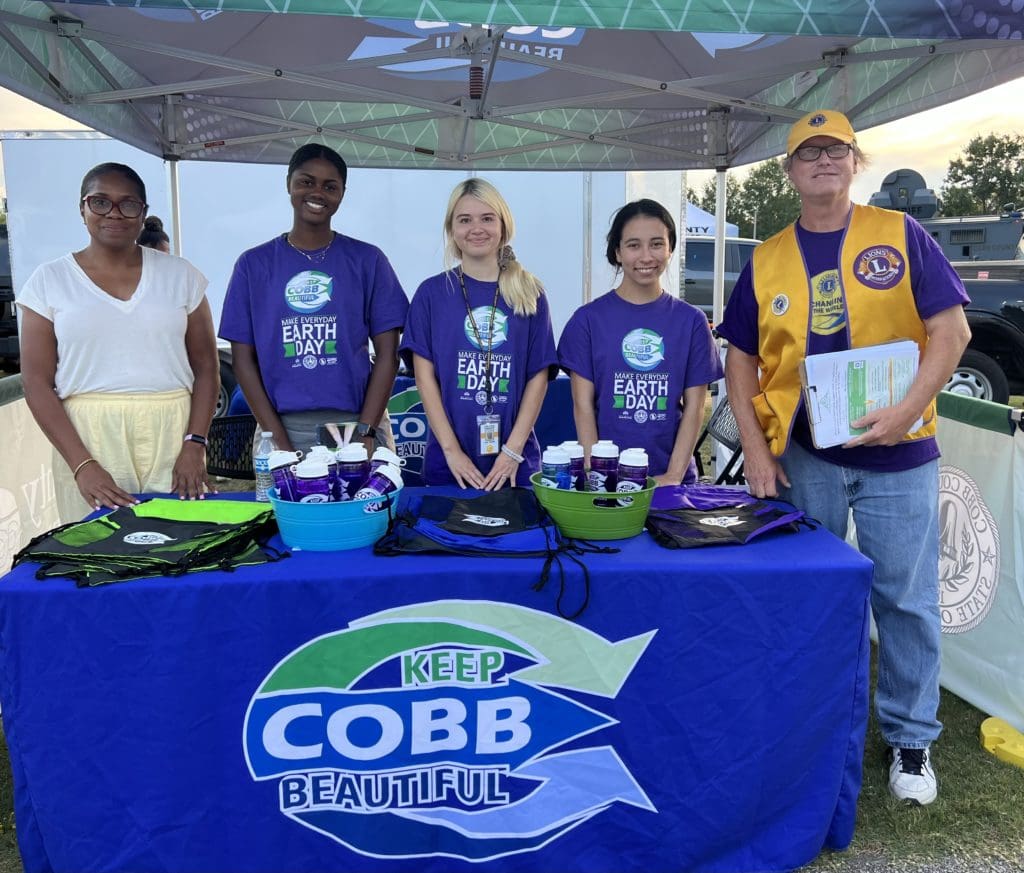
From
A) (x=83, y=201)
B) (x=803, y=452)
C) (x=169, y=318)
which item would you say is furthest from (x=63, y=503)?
(x=803, y=452)

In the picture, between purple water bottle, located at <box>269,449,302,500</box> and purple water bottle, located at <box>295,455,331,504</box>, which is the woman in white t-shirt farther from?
purple water bottle, located at <box>295,455,331,504</box>

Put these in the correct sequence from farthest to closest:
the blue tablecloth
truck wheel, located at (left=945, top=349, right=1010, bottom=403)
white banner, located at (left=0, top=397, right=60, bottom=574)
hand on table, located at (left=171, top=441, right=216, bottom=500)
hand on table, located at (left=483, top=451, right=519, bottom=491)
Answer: truck wheel, located at (left=945, top=349, right=1010, bottom=403), white banner, located at (left=0, top=397, right=60, bottom=574), hand on table, located at (left=483, top=451, right=519, bottom=491), hand on table, located at (left=171, top=441, right=216, bottom=500), the blue tablecloth

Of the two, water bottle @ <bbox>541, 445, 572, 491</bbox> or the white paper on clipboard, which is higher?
the white paper on clipboard

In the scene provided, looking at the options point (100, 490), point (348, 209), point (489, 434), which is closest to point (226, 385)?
point (348, 209)

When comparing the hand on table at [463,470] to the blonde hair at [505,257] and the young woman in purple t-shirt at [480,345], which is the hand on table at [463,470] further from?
the blonde hair at [505,257]

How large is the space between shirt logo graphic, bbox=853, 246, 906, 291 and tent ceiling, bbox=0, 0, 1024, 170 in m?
0.50

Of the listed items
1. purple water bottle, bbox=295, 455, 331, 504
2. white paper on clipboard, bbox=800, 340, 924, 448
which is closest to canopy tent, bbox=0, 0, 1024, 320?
white paper on clipboard, bbox=800, 340, 924, 448

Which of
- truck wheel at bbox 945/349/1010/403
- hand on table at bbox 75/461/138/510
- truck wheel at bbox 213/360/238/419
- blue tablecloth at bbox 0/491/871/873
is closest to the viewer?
blue tablecloth at bbox 0/491/871/873

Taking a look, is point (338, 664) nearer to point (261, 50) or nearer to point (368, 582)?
point (368, 582)

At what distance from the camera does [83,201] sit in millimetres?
2152

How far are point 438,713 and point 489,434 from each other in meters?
0.91

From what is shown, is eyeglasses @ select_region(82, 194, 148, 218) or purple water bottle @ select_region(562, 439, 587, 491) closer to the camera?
purple water bottle @ select_region(562, 439, 587, 491)

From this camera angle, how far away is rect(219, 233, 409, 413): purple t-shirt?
7.89 feet

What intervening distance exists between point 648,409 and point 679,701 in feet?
3.25
